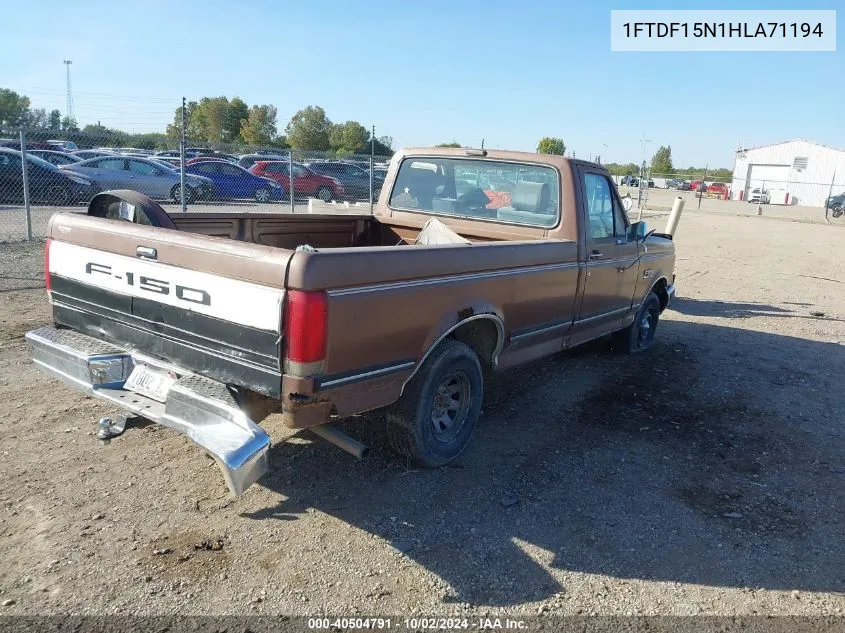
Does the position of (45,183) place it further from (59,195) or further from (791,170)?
(791,170)

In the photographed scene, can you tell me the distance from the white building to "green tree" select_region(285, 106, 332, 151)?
116ft

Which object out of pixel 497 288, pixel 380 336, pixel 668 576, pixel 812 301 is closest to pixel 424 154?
pixel 497 288

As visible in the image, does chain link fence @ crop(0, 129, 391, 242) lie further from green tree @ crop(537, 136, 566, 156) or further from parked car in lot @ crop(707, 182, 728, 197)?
parked car in lot @ crop(707, 182, 728, 197)

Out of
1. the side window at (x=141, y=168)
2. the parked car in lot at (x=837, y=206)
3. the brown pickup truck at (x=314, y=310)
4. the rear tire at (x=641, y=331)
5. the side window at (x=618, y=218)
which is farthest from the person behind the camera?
the parked car in lot at (x=837, y=206)

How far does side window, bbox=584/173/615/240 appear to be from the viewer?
5.34 metres

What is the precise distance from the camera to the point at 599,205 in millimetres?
5574

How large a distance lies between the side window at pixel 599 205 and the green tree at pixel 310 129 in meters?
52.3

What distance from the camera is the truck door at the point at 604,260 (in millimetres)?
5316

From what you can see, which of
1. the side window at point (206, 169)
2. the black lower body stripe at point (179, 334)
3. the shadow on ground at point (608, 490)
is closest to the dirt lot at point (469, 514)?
the shadow on ground at point (608, 490)

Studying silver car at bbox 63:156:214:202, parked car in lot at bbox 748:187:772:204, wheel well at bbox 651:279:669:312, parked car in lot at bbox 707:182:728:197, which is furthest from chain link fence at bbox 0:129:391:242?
parked car in lot at bbox 707:182:728:197

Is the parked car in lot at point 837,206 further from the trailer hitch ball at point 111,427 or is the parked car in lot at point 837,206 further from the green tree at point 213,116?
the green tree at point 213,116

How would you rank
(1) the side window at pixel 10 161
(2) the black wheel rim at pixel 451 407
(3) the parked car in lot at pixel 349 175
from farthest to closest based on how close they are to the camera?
(3) the parked car in lot at pixel 349 175
(1) the side window at pixel 10 161
(2) the black wheel rim at pixel 451 407

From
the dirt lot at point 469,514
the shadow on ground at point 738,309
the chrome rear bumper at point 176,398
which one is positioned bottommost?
the dirt lot at point 469,514

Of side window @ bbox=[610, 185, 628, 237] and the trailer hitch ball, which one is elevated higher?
side window @ bbox=[610, 185, 628, 237]
